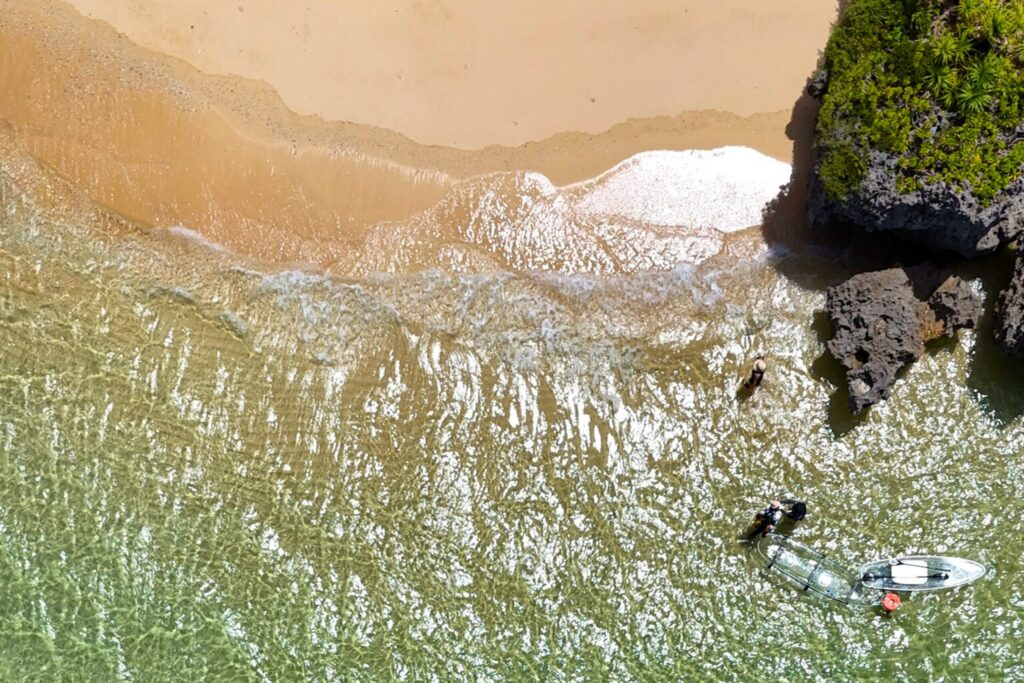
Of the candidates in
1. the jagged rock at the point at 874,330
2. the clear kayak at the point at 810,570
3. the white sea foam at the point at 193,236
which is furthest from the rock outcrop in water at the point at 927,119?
the white sea foam at the point at 193,236

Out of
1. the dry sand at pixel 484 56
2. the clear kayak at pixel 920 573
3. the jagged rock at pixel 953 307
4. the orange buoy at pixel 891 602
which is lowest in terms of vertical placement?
the orange buoy at pixel 891 602

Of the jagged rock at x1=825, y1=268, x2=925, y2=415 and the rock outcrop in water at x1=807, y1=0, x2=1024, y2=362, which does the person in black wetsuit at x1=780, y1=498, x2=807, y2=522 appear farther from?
the rock outcrop in water at x1=807, y1=0, x2=1024, y2=362

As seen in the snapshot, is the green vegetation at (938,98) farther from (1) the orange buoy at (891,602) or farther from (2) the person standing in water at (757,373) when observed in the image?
(1) the orange buoy at (891,602)

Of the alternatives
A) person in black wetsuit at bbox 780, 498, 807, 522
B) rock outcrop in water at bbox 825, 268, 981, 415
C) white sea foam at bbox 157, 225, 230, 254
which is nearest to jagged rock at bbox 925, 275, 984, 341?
rock outcrop in water at bbox 825, 268, 981, 415

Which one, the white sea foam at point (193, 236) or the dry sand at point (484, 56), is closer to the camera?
the dry sand at point (484, 56)

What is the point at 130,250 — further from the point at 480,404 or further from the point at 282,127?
the point at 480,404

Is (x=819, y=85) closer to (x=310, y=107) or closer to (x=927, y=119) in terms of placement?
(x=927, y=119)

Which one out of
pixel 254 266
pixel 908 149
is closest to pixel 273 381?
pixel 254 266

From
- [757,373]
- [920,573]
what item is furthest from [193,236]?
[920,573]
